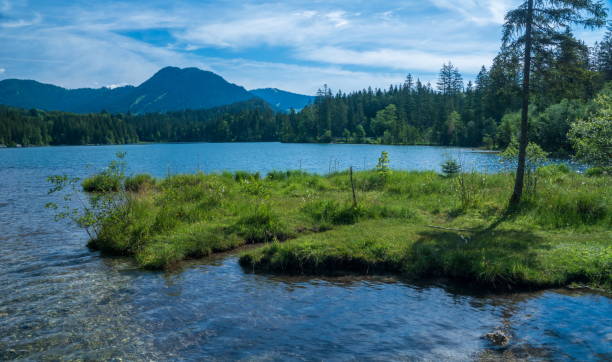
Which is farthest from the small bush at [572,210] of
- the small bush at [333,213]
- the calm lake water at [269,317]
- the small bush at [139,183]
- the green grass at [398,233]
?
the small bush at [139,183]

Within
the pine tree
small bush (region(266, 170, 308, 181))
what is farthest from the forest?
small bush (region(266, 170, 308, 181))

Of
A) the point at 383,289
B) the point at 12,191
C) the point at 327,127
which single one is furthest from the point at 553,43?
the point at 327,127

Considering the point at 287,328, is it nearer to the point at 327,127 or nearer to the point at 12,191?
the point at 12,191

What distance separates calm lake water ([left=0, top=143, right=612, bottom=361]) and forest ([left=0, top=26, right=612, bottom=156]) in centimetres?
962

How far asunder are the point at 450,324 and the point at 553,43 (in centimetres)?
1293

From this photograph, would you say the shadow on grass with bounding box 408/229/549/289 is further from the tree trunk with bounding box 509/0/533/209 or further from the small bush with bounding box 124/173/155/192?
the small bush with bounding box 124/173/155/192

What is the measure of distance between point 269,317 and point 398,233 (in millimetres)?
6332

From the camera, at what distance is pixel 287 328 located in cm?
843

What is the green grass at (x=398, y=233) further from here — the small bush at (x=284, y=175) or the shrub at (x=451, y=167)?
the small bush at (x=284, y=175)

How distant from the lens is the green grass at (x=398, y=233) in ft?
36.2

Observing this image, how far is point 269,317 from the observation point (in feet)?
29.4

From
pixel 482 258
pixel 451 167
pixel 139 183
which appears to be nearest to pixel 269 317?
pixel 482 258

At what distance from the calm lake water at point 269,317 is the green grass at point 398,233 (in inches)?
30.1

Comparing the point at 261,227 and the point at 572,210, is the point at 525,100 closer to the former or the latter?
the point at 572,210
